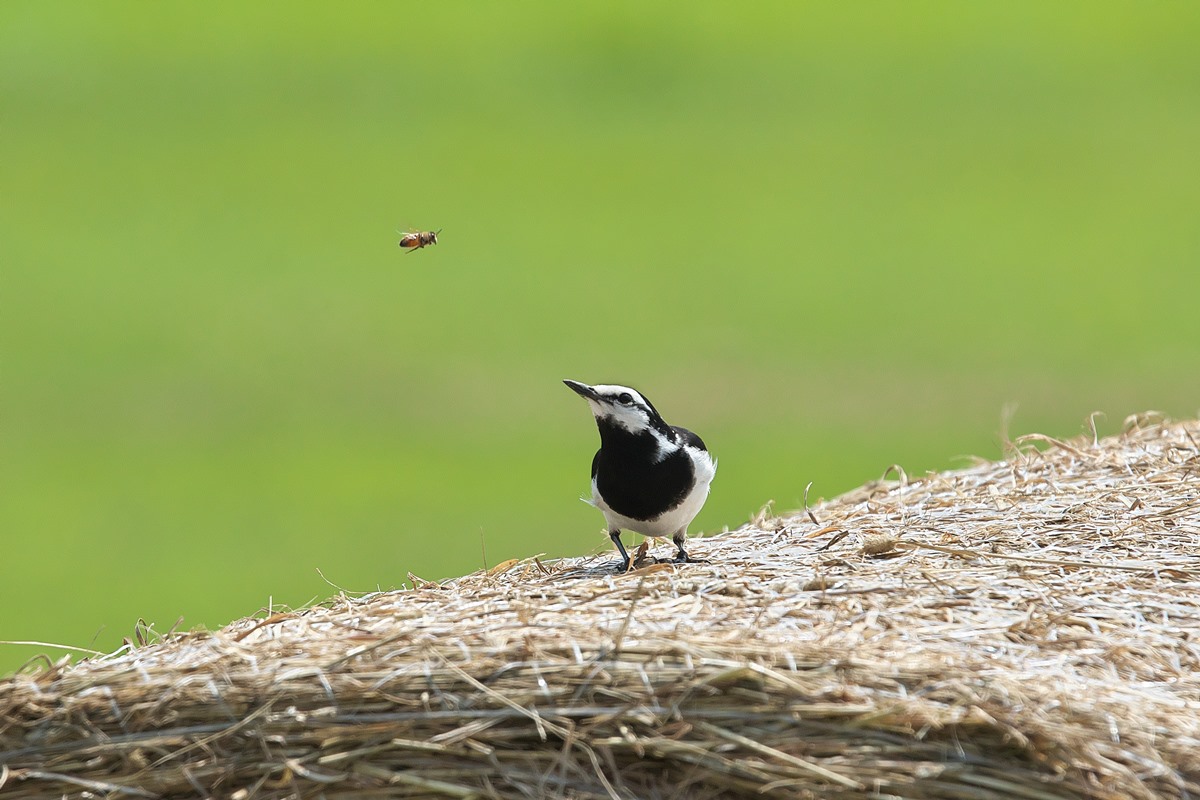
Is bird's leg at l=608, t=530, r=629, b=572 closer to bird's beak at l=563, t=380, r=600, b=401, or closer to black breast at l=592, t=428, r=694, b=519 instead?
black breast at l=592, t=428, r=694, b=519

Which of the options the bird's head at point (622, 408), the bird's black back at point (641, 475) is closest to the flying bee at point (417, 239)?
the bird's head at point (622, 408)

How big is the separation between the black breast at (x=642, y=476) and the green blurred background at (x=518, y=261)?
11501mm

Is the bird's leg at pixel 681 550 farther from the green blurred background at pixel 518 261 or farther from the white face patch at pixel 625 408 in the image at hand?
the green blurred background at pixel 518 261

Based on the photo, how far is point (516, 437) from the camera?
95.6 feet

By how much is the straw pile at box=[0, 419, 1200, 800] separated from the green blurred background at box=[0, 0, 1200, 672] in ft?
43.9

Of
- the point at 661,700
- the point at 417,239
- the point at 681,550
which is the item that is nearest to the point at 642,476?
the point at 681,550

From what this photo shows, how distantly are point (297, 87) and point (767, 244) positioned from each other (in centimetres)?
1273

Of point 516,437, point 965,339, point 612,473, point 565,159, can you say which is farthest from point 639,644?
point 565,159

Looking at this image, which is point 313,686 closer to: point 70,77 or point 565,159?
point 565,159

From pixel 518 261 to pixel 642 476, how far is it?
24.4 meters

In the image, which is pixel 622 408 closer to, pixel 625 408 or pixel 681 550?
pixel 625 408

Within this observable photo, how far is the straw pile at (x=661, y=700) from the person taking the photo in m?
4.91

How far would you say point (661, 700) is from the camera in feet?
16.6

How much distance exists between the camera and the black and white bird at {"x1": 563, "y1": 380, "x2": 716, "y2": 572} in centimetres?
767
